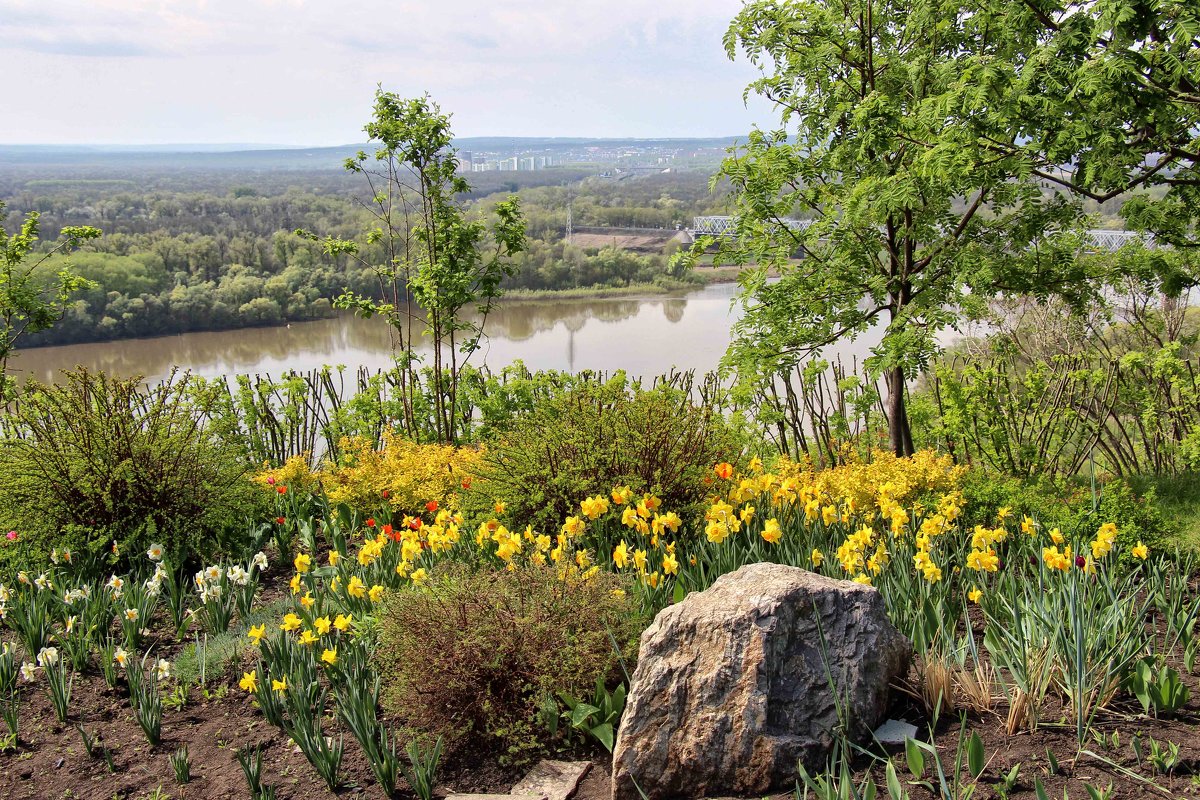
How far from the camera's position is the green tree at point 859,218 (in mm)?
4930

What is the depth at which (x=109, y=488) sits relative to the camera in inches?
207

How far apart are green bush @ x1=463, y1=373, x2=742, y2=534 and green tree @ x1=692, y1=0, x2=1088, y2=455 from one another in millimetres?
733

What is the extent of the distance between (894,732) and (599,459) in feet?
7.57

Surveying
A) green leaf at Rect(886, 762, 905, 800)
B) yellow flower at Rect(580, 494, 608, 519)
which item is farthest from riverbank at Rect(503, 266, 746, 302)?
green leaf at Rect(886, 762, 905, 800)

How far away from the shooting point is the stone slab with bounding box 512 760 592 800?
9.20ft

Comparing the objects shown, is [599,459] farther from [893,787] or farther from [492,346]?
[492,346]

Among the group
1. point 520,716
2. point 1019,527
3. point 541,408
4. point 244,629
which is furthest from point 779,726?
point 541,408

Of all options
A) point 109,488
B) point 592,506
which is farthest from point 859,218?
point 109,488

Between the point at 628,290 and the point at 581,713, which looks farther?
the point at 628,290

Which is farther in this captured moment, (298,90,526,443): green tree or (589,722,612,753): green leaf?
(298,90,526,443): green tree

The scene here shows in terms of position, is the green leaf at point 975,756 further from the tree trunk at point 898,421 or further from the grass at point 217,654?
the tree trunk at point 898,421

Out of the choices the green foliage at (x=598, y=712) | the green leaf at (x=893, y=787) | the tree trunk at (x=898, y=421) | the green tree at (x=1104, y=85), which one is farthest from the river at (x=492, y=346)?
the green leaf at (x=893, y=787)

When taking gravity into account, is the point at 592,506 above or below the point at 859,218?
below

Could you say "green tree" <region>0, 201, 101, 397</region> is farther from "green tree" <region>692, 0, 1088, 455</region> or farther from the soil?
"green tree" <region>692, 0, 1088, 455</region>
